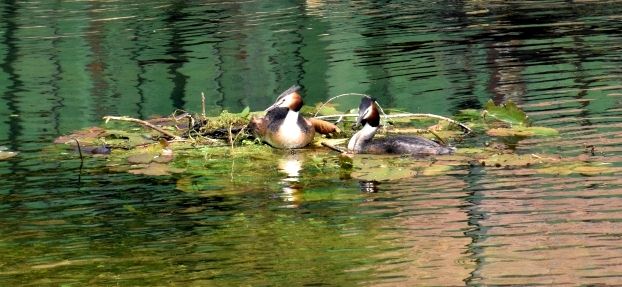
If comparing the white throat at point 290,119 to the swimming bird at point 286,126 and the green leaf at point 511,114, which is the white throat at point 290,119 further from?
the green leaf at point 511,114

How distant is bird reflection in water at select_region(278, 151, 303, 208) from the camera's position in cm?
1001

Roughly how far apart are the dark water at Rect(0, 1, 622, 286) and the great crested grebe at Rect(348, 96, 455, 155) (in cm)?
61

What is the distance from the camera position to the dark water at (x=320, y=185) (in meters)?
7.91

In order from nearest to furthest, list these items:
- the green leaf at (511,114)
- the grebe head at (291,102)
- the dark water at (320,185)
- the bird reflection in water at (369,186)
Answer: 1. the dark water at (320,185)
2. the bird reflection in water at (369,186)
3. the green leaf at (511,114)
4. the grebe head at (291,102)

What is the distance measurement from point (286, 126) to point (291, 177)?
1.26 metres

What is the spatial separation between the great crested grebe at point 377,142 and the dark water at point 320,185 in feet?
1.99

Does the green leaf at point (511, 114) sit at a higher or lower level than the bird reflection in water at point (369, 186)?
lower

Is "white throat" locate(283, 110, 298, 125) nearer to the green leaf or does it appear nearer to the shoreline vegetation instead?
the shoreline vegetation

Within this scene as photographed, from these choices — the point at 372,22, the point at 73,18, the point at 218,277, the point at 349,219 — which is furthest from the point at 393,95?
the point at 73,18

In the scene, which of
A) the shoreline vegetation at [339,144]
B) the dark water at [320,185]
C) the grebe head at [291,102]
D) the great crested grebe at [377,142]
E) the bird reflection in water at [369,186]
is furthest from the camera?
the grebe head at [291,102]

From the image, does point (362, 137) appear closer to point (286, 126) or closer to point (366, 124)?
point (366, 124)

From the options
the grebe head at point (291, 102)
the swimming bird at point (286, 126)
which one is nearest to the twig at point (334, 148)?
the swimming bird at point (286, 126)

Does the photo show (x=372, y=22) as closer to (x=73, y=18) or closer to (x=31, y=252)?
(x=73, y=18)

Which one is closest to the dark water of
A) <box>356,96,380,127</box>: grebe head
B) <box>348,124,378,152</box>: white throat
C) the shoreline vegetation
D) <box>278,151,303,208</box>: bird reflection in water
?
<box>278,151,303,208</box>: bird reflection in water
